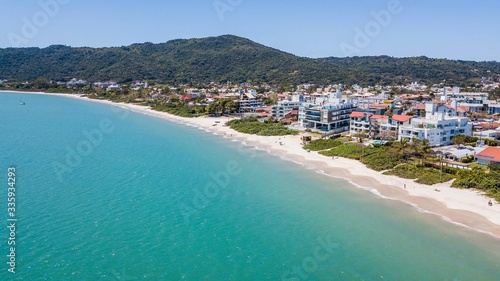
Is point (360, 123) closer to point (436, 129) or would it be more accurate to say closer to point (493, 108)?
point (436, 129)

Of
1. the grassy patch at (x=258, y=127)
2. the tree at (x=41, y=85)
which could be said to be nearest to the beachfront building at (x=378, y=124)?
the grassy patch at (x=258, y=127)

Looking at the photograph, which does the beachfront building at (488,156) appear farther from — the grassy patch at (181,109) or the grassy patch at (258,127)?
the grassy patch at (181,109)

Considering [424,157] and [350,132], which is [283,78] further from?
[424,157]

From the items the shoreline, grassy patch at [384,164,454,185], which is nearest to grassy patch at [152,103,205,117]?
the shoreline

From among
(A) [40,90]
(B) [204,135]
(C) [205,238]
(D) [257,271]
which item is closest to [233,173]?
(C) [205,238]

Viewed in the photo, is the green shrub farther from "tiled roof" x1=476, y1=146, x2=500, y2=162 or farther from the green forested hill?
the green forested hill

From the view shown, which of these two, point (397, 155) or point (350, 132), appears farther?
point (350, 132)
